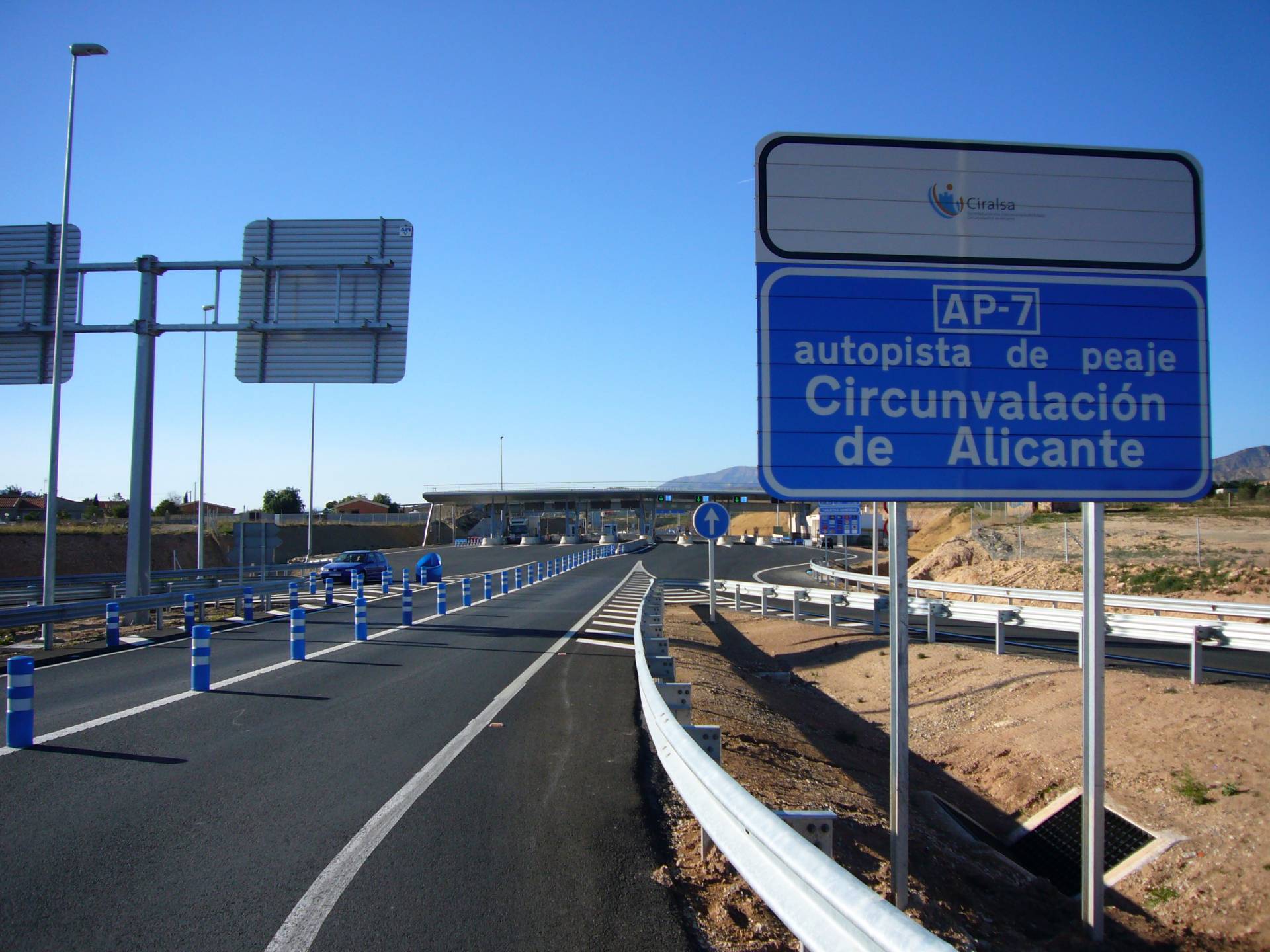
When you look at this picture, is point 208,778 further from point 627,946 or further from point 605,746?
point 627,946

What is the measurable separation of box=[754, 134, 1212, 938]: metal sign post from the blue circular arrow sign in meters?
15.2

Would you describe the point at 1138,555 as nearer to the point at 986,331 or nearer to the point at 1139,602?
the point at 1139,602

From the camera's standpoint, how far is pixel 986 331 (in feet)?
13.5

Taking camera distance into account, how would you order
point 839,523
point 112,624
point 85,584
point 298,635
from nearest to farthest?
1. point 298,635
2. point 112,624
3. point 839,523
4. point 85,584

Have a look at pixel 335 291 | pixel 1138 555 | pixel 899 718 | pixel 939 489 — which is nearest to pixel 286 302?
pixel 335 291

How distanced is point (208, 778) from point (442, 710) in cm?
324

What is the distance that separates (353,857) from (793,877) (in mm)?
3418

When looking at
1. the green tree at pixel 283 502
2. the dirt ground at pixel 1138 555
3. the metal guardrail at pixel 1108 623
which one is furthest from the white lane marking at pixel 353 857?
the green tree at pixel 283 502

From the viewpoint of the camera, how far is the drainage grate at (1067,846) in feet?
22.3

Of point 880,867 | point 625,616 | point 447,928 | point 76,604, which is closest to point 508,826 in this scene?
point 447,928

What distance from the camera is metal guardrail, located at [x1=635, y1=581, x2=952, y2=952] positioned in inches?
92.6

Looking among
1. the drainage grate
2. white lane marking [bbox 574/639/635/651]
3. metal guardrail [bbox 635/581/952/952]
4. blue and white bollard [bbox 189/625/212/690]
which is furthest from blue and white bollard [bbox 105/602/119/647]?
the drainage grate

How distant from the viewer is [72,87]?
1848cm

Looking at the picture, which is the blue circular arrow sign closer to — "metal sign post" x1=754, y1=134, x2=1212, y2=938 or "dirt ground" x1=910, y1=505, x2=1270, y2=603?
"dirt ground" x1=910, y1=505, x2=1270, y2=603
